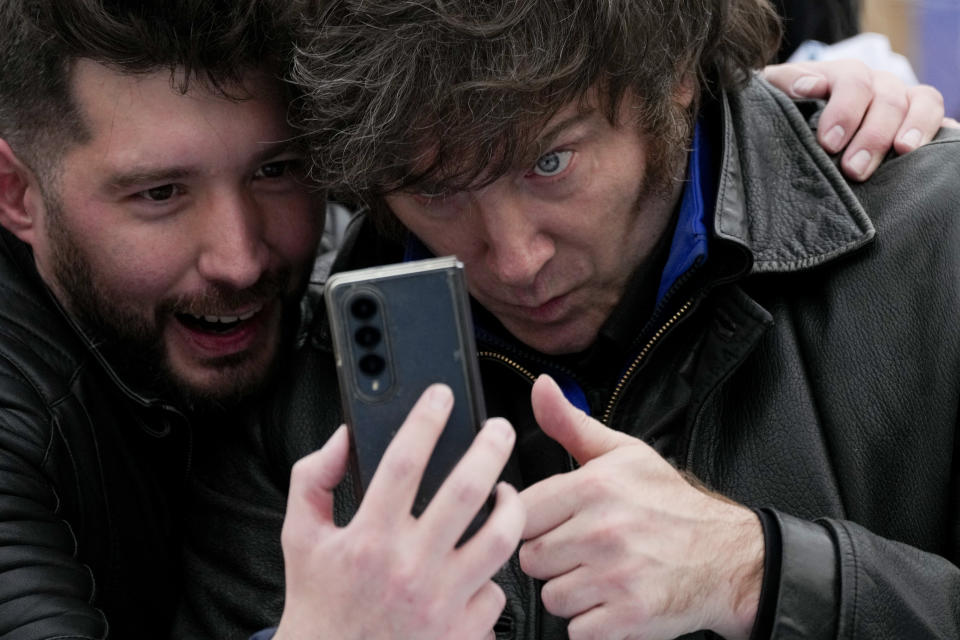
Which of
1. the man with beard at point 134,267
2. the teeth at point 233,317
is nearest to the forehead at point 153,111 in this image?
the man with beard at point 134,267

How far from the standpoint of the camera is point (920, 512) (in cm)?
195

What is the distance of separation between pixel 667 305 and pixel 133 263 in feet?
3.37

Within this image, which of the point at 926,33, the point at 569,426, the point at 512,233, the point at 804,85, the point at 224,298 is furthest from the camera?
the point at 926,33

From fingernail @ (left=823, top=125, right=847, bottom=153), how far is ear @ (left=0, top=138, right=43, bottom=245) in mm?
1552

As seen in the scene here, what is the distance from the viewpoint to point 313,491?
136cm

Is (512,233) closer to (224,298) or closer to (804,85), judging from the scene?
(224,298)

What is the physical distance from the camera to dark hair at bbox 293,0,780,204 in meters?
1.91

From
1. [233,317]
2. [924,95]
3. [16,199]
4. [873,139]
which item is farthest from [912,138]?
[16,199]

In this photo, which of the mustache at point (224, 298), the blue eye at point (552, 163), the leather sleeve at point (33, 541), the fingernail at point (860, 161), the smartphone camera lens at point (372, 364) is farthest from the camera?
the mustache at point (224, 298)

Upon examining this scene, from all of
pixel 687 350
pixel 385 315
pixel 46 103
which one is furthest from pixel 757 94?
pixel 46 103

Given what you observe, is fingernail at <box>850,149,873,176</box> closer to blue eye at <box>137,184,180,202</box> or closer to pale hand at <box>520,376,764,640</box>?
pale hand at <box>520,376,764,640</box>

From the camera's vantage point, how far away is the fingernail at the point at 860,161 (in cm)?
213

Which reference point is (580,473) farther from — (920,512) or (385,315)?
(920,512)

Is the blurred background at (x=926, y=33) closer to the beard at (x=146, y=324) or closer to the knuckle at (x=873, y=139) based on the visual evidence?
the knuckle at (x=873, y=139)
